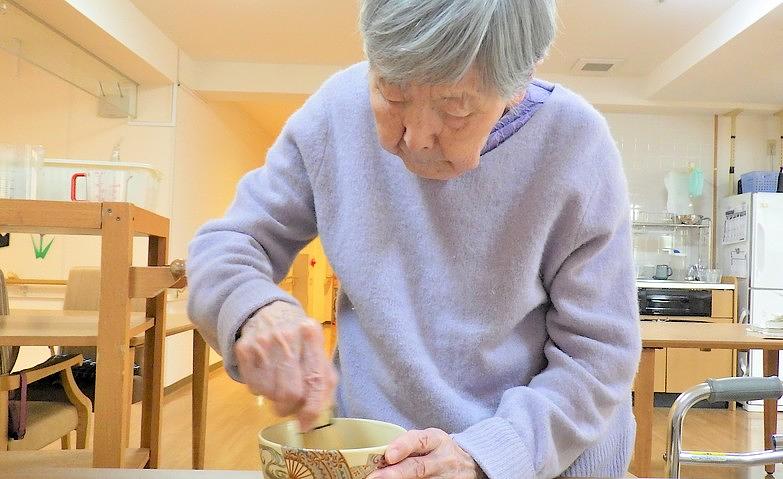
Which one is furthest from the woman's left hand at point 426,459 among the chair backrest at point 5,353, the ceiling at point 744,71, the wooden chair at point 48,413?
the ceiling at point 744,71

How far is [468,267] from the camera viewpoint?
78cm

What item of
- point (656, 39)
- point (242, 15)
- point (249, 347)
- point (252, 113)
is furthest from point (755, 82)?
point (249, 347)

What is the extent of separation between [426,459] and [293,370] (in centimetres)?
14

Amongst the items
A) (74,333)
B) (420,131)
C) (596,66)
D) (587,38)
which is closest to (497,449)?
(420,131)

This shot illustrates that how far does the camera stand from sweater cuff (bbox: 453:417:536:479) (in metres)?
0.66

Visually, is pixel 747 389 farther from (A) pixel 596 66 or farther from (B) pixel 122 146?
(B) pixel 122 146

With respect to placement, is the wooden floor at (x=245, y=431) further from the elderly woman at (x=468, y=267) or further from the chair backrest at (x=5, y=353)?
the elderly woman at (x=468, y=267)

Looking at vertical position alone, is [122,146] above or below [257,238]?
above

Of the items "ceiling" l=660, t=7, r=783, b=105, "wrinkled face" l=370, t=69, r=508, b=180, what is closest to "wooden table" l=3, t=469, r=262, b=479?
"wrinkled face" l=370, t=69, r=508, b=180

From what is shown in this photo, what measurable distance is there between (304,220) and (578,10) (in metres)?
3.66

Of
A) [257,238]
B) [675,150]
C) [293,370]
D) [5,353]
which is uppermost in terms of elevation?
[675,150]

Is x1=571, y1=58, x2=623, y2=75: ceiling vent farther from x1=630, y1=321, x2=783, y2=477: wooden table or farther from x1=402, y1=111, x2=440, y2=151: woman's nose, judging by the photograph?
x1=402, y1=111, x2=440, y2=151: woman's nose

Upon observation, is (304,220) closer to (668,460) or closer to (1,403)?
(668,460)

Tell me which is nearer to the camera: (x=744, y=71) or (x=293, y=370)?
(x=293, y=370)
